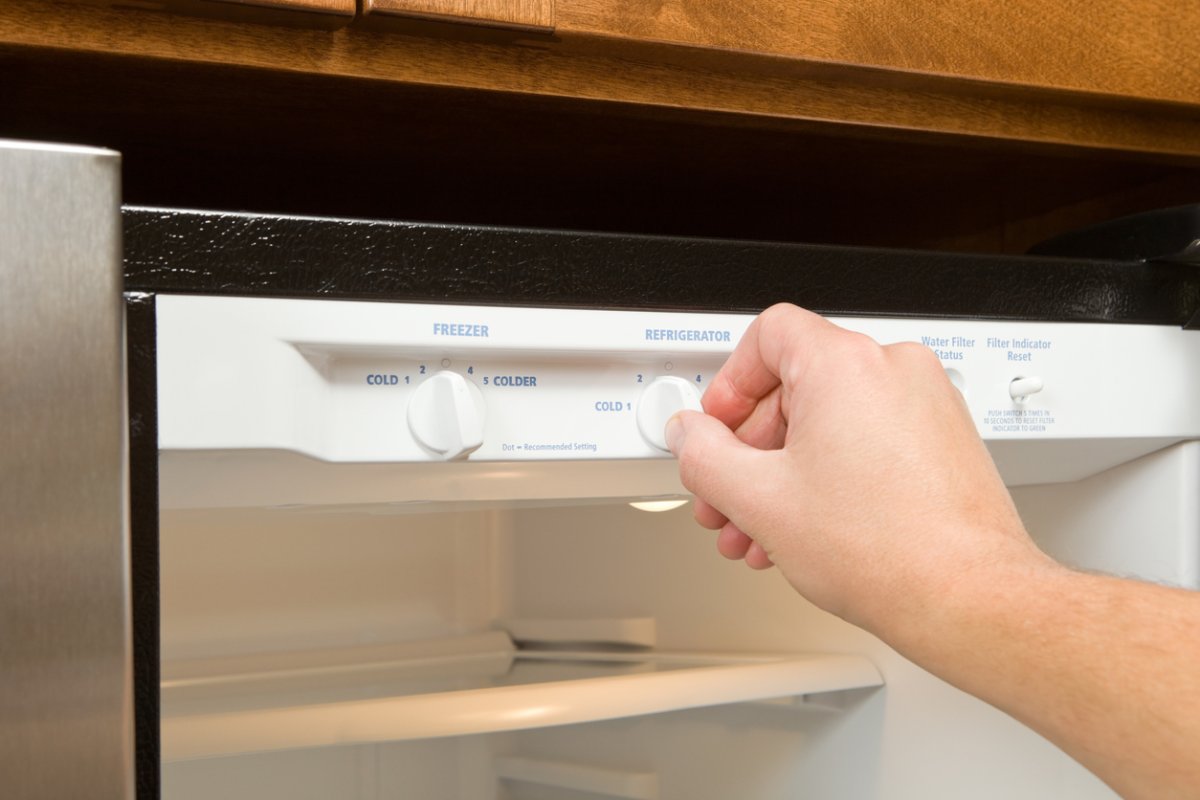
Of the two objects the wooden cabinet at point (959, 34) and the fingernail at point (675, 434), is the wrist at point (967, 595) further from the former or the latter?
the wooden cabinet at point (959, 34)

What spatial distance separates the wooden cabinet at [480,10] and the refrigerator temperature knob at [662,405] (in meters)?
0.18

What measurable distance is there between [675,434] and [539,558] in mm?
400

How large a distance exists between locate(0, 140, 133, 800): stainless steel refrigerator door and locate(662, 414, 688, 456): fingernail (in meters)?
0.24

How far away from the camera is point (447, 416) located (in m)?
0.47

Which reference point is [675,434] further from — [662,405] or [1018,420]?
[1018,420]

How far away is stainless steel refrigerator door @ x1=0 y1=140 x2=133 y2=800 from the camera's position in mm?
317

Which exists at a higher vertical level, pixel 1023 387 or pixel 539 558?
pixel 1023 387

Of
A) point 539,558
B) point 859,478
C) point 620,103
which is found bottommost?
point 539,558

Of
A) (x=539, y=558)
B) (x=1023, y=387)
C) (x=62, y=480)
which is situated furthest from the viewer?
(x=539, y=558)

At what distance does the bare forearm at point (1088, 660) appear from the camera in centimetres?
37

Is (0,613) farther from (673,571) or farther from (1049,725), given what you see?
(673,571)

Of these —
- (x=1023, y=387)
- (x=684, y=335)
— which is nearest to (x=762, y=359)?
(x=684, y=335)

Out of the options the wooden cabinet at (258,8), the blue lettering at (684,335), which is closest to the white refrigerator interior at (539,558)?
the blue lettering at (684,335)

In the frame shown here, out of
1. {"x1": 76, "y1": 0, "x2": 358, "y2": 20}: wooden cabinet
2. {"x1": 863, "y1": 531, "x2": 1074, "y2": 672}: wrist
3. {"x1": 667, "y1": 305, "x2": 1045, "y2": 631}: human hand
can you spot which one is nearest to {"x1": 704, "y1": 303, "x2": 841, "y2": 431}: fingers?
{"x1": 667, "y1": 305, "x2": 1045, "y2": 631}: human hand
